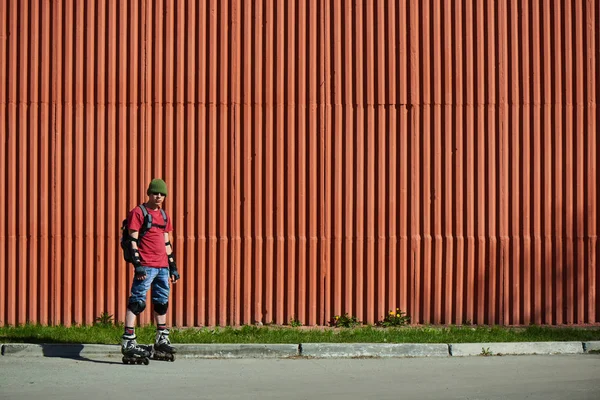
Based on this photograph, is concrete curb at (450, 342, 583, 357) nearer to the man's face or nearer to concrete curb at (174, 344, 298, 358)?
concrete curb at (174, 344, 298, 358)

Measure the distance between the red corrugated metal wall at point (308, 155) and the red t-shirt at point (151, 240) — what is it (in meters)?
2.28

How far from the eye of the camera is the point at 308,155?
13.2 meters

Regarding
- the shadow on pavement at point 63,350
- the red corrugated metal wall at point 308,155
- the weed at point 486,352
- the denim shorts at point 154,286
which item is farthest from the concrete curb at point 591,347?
the shadow on pavement at point 63,350

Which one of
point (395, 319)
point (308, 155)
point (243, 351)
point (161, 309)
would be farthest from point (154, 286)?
point (395, 319)

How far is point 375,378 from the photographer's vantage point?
973cm

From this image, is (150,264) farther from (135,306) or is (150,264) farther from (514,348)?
(514,348)

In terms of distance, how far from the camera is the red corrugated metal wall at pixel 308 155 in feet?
43.2

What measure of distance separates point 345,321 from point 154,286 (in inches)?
120

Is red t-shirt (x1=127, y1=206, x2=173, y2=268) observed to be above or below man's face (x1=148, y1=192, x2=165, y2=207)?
below

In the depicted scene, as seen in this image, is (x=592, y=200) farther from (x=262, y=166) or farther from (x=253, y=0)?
(x=253, y=0)

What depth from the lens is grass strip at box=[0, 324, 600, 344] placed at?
38.1 feet

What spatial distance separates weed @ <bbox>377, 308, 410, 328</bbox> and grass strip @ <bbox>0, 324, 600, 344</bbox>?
0.16m

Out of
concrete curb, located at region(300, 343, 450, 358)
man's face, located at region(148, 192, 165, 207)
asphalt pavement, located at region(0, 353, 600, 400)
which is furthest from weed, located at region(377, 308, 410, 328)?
man's face, located at region(148, 192, 165, 207)

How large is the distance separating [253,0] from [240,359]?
486 cm
